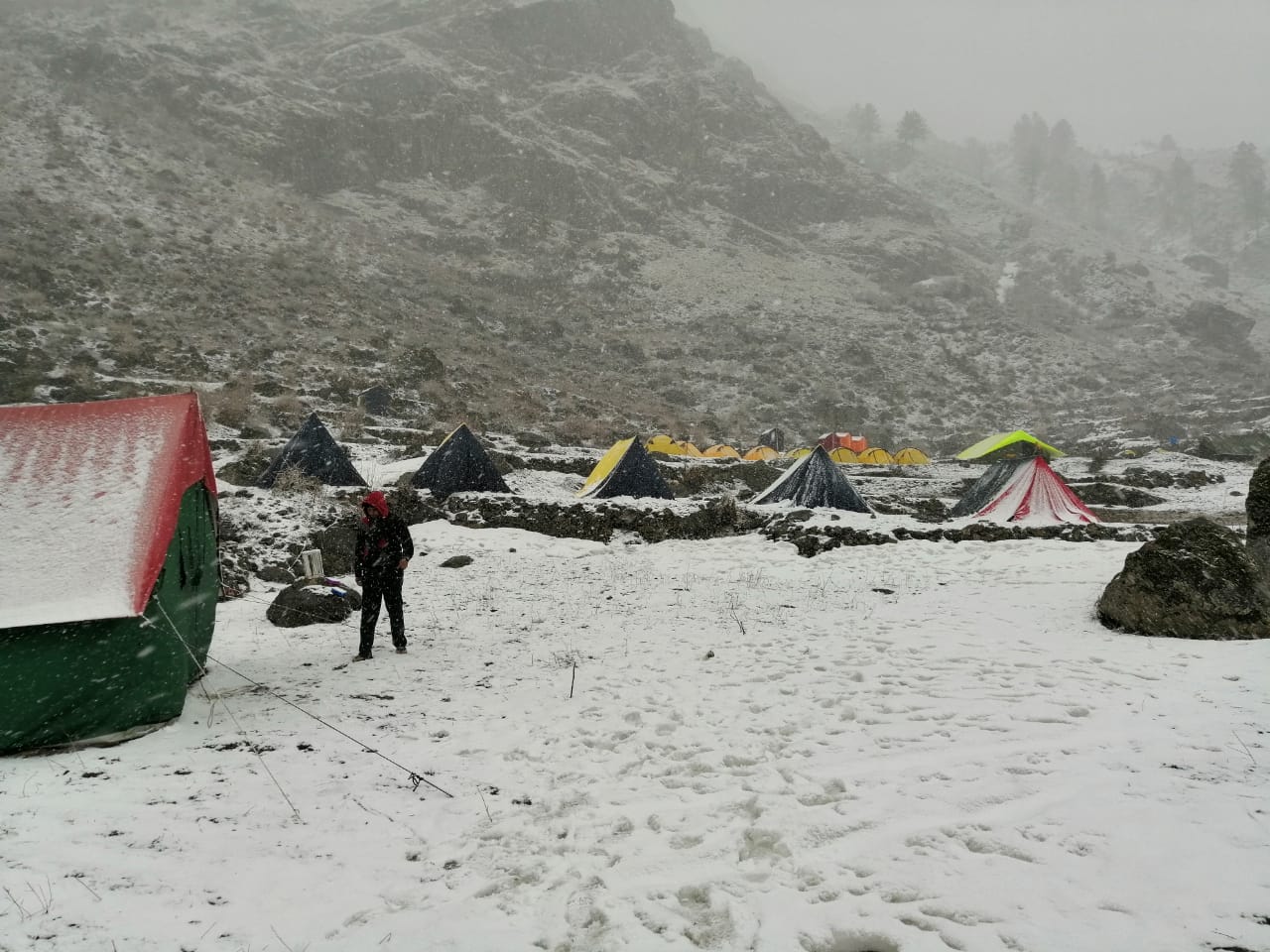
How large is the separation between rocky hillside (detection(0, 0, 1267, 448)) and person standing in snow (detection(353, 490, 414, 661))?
55.1ft

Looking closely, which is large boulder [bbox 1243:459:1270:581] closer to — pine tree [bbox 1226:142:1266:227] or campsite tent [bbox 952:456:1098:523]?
campsite tent [bbox 952:456:1098:523]

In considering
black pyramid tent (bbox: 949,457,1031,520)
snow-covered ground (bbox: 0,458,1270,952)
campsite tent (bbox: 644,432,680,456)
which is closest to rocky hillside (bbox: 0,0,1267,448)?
campsite tent (bbox: 644,432,680,456)

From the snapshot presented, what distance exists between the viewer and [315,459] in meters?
15.4

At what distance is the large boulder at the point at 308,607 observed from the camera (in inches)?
322

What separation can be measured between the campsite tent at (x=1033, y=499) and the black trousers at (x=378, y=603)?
12780mm

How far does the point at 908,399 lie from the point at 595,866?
1756 inches

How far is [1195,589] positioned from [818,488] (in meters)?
9.99

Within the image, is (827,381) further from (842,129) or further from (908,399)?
(842,129)

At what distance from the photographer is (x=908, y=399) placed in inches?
1697

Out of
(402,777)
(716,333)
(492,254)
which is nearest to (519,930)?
(402,777)

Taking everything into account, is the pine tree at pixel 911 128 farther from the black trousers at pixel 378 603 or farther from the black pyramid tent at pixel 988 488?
the black trousers at pixel 378 603

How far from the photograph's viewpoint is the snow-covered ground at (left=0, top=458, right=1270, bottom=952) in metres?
2.73

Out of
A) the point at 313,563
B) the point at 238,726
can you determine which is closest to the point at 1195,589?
the point at 238,726

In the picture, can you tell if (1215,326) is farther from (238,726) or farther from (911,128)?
(238,726)
